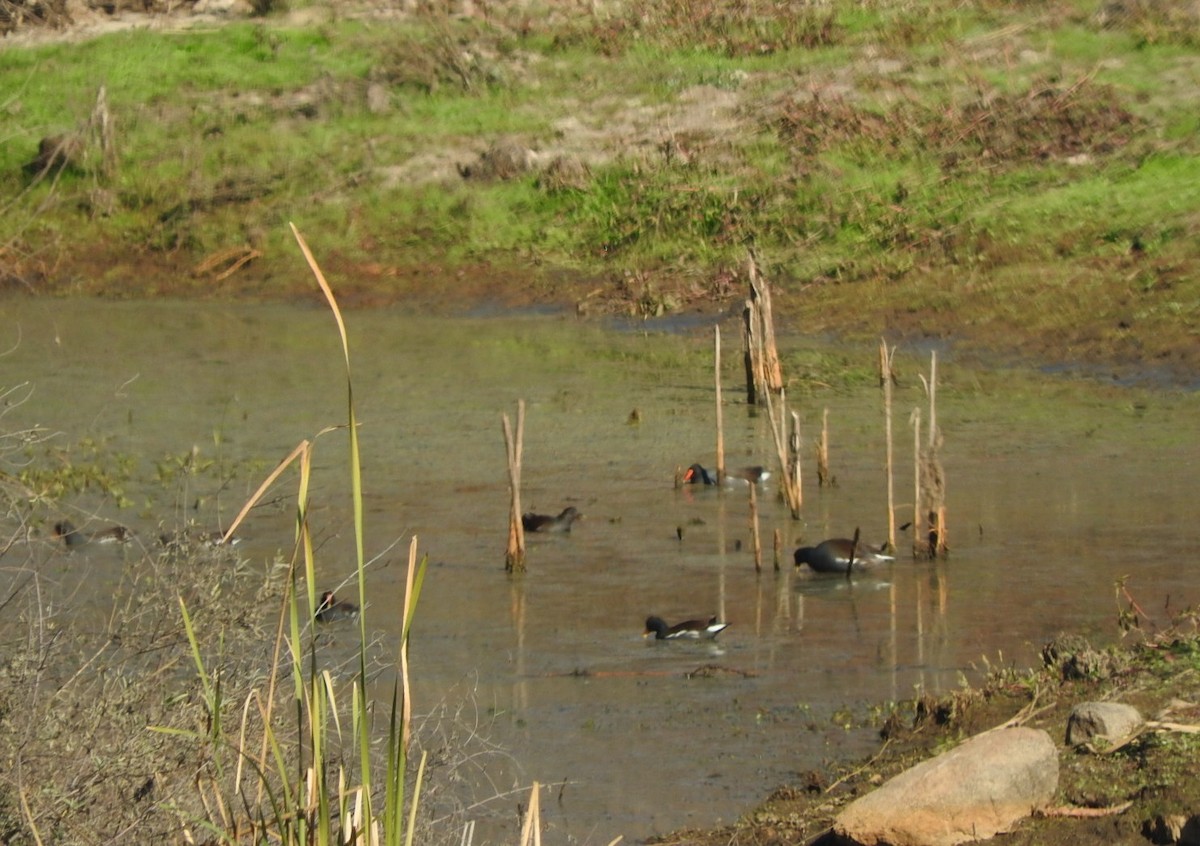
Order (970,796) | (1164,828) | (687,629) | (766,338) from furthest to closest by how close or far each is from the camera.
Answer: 1. (766,338)
2. (687,629)
3. (970,796)
4. (1164,828)

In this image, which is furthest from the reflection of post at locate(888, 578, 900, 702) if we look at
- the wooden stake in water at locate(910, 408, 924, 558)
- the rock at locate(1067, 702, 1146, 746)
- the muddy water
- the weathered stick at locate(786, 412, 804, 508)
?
the rock at locate(1067, 702, 1146, 746)

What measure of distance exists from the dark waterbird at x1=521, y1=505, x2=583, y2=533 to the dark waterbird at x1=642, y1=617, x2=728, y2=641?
2081mm

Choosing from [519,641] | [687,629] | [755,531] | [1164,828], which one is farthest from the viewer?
[755,531]

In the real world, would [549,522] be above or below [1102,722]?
below

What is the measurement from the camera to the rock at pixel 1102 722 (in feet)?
17.8

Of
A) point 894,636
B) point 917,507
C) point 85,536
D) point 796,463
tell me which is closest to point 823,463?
point 796,463

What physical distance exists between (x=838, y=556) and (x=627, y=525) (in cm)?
188

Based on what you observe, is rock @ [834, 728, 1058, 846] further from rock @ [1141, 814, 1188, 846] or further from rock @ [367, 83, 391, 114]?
rock @ [367, 83, 391, 114]

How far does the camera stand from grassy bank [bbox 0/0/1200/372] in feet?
54.2

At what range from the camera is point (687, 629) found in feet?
26.5

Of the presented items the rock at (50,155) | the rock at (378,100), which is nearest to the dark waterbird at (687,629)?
the rock at (50,155)

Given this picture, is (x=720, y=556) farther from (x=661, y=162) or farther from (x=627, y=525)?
(x=661, y=162)

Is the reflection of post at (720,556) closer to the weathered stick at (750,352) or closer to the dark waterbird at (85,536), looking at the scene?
the weathered stick at (750,352)

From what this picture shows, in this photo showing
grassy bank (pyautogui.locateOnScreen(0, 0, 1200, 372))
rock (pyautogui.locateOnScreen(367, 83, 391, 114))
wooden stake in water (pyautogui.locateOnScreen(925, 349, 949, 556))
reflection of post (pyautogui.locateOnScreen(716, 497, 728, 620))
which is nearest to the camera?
reflection of post (pyautogui.locateOnScreen(716, 497, 728, 620))
